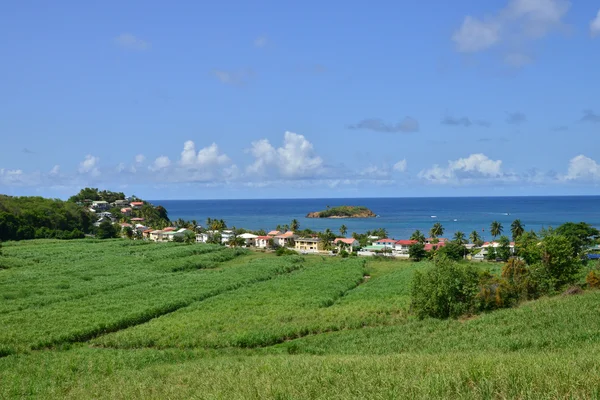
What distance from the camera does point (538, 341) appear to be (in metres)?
23.1

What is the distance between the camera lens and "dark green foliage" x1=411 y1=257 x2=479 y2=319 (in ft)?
117

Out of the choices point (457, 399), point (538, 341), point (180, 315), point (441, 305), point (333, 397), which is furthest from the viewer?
point (180, 315)

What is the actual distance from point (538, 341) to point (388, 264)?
54.1 m

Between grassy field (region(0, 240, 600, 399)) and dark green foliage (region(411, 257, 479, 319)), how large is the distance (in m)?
1.85

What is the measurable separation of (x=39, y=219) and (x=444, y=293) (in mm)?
106373

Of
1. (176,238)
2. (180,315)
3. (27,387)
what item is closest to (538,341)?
(27,387)

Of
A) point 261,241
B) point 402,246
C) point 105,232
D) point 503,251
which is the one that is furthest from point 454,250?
point 105,232

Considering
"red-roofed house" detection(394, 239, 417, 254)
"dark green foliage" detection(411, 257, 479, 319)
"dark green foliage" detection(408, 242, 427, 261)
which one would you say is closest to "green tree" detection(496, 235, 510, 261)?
"dark green foliage" detection(408, 242, 427, 261)

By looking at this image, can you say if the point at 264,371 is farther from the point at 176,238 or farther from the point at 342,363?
the point at 176,238

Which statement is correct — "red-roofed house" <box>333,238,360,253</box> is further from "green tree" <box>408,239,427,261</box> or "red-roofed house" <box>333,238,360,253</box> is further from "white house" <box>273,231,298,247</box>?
"green tree" <box>408,239,427,261</box>

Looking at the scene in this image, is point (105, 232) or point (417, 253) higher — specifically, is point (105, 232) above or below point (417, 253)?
above

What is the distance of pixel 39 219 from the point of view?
115 meters

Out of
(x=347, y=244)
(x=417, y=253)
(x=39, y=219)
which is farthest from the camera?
(x=39, y=219)

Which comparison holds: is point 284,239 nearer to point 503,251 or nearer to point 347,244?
point 347,244
